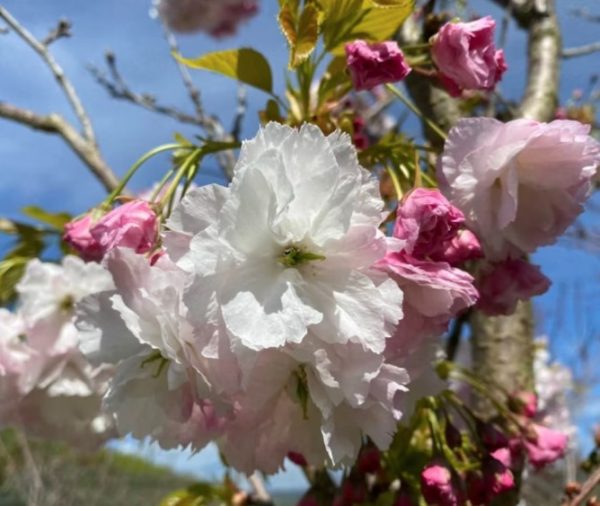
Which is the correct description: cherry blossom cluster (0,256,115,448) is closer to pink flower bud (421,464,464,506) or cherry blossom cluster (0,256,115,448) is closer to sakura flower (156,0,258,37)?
pink flower bud (421,464,464,506)

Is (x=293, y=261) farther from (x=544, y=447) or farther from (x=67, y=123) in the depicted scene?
(x=67, y=123)

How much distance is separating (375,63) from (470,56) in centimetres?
10

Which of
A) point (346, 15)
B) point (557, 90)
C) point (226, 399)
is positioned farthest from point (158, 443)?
point (557, 90)

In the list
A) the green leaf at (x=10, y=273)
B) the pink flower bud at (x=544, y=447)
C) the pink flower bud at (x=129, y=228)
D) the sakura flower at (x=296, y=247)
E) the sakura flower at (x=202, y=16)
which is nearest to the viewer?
the sakura flower at (x=296, y=247)

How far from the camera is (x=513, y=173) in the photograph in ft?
2.18

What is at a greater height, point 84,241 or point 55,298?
point 84,241

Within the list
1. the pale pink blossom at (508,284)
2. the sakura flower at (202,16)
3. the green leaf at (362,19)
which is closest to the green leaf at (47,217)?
the green leaf at (362,19)

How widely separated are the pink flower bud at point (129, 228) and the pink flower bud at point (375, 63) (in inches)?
9.7

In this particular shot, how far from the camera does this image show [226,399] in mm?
616

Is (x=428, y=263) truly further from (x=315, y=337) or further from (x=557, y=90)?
(x=557, y=90)

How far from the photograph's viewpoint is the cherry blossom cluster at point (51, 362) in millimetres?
958

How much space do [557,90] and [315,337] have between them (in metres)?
0.97

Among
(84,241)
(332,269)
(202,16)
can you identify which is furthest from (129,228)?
(202,16)

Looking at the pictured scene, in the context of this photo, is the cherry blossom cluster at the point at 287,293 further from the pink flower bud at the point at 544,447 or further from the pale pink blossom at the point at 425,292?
the pink flower bud at the point at 544,447
